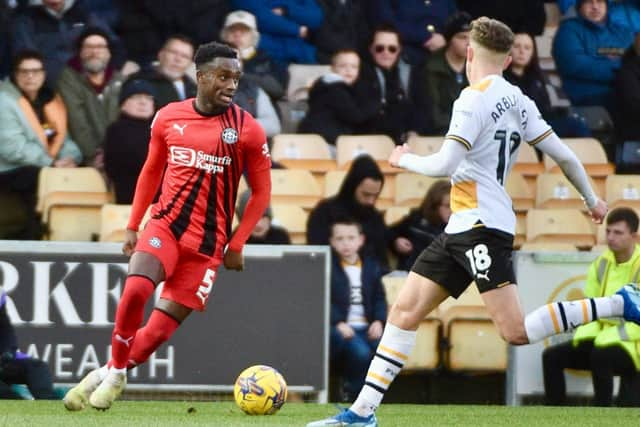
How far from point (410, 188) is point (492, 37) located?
6.02 meters

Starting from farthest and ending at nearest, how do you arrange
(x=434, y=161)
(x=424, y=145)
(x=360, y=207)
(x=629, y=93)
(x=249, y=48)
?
1. (x=629, y=93)
2. (x=249, y=48)
3. (x=424, y=145)
4. (x=360, y=207)
5. (x=434, y=161)

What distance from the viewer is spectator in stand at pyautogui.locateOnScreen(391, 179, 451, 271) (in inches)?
494

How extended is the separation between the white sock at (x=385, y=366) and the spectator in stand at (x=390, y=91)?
6562 mm

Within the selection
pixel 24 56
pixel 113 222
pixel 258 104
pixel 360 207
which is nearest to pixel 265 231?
pixel 360 207

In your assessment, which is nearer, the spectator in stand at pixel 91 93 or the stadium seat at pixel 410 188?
the spectator in stand at pixel 91 93

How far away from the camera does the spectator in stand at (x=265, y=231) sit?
11.9 m

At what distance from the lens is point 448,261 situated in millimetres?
7691

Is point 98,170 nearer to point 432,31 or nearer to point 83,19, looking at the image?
point 83,19

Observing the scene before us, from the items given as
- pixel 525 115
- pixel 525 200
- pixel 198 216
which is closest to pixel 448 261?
pixel 525 115

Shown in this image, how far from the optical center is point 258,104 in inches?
538

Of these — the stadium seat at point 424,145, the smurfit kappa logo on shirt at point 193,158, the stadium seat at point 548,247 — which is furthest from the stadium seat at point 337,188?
the smurfit kappa logo on shirt at point 193,158

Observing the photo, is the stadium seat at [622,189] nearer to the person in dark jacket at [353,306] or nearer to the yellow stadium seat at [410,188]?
the yellow stadium seat at [410,188]

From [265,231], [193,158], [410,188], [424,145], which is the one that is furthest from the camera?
[424,145]

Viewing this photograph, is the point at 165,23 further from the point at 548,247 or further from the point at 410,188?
the point at 548,247
